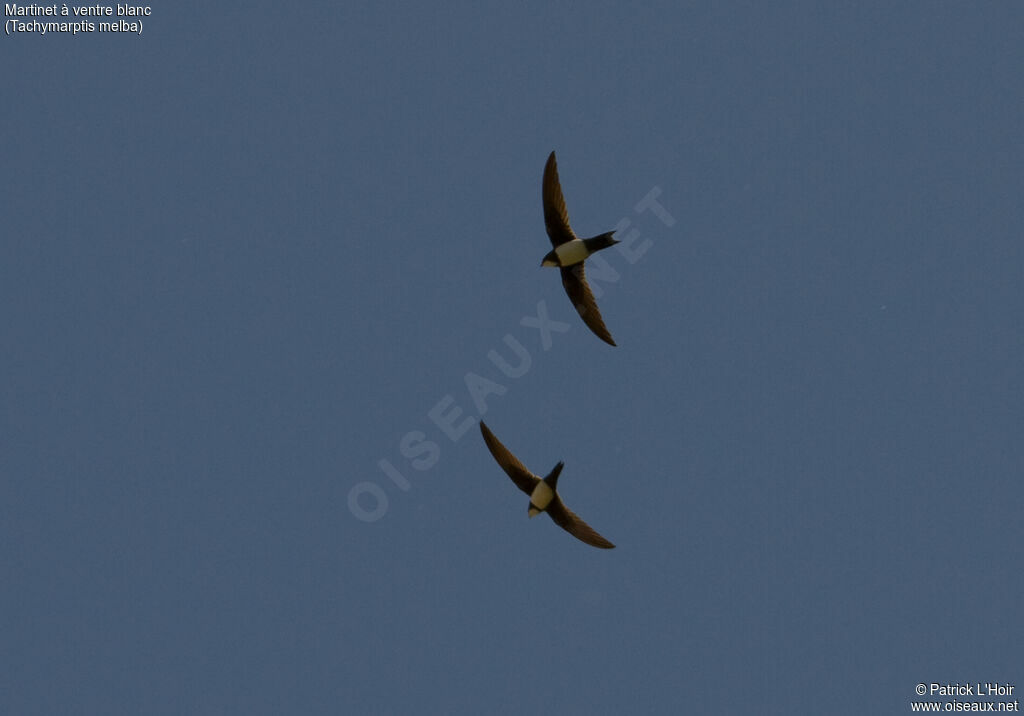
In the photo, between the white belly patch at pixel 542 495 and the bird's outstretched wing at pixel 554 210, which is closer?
the bird's outstretched wing at pixel 554 210

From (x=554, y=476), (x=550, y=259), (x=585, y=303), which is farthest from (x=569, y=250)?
(x=554, y=476)

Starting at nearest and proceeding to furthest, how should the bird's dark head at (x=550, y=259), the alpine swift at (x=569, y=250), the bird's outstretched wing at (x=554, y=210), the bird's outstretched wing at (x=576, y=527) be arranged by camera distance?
1. the bird's outstretched wing at (x=554, y=210)
2. the alpine swift at (x=569, y=250)
3. the bird's dark head at (x=550, y=259)
4. the bird's outstretched wing at (x=576, y=527)

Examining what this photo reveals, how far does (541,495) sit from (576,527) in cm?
69

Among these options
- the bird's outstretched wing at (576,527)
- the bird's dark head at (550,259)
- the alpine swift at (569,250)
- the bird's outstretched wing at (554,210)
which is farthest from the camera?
the bird's outstretched wing at (576,527)

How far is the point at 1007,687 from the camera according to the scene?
1304cm

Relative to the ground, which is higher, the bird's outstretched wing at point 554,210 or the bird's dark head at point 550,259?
the bird's outstretched wing at point 554,210

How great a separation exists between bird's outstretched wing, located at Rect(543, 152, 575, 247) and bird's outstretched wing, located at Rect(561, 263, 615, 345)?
0.62 metres

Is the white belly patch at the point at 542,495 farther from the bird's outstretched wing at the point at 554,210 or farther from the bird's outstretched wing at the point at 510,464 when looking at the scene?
the bird's outstretched wing at the point at 554,210

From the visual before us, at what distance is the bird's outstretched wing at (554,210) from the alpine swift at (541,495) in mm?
2629

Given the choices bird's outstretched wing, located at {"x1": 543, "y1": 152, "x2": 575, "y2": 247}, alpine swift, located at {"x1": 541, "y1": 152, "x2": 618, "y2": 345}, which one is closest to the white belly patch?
alpine swift, located at {"x1": 541, "y1": 152, "x2": 618, "y2": 345}

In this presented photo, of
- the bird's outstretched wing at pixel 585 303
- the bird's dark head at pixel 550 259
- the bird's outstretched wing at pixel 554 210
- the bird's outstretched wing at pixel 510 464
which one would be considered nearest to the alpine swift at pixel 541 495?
the bird's outstretched wing at pixel 510 464

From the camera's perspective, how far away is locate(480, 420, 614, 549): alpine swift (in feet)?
44.8

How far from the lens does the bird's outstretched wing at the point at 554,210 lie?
13.1 meters

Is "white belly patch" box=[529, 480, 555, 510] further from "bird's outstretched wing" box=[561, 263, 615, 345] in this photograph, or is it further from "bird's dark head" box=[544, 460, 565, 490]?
"bird's outstretched wing" box=[561, 263, 615, 345]
